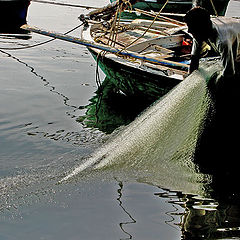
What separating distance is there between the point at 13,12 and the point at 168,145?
19.1 meters

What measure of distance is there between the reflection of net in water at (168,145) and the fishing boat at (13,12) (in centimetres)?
1791

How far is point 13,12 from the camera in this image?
2094 centimetres

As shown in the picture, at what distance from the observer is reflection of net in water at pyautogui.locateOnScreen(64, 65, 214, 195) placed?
4168 millimetres

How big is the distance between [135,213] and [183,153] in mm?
875

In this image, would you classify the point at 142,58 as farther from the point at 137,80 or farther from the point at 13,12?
the point at 13,12

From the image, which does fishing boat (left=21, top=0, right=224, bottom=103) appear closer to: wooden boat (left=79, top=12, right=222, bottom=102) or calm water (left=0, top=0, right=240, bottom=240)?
wooden boat (left=79, top=12, right=222, bottom=102)

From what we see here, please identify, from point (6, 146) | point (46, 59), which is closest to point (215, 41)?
point (6, 146)

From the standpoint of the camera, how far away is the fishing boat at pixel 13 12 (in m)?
20.5

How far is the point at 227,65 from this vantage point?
14.2 ft

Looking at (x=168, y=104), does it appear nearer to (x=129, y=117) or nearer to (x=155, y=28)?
(x=129, y=117)

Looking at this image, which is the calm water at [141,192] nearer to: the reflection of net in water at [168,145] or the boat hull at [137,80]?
the reflection of net in water at [168,145]

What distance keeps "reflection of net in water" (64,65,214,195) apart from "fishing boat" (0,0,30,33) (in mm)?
17908

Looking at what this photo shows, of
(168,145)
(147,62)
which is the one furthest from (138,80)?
(168,145)

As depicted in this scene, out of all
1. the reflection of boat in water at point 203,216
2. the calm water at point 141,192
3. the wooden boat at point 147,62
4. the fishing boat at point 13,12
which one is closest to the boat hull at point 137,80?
the wooden boat at point 147,62
